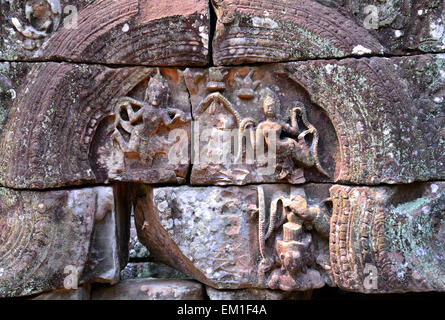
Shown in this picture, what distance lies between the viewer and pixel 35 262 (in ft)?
10.4

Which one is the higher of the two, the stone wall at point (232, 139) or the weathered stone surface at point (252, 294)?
the stone wall at point (232, 139)

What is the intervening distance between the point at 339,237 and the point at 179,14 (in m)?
1.80

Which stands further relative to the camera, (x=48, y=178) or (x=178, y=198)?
(x=178, y=198)

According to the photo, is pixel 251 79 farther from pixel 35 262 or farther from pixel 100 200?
pixel 35 262

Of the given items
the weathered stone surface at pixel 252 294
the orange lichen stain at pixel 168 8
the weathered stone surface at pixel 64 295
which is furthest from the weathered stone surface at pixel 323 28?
the weathered stone surface at pixel 64 295

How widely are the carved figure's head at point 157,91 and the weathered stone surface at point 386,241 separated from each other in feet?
4.36

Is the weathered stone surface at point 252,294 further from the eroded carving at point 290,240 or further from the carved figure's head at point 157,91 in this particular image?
the carved figure's head at point 157,91

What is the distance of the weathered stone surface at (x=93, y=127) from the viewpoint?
3164 millimetres

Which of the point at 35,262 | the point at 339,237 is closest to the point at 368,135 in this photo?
the point at 339,237

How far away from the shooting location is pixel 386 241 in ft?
10.5

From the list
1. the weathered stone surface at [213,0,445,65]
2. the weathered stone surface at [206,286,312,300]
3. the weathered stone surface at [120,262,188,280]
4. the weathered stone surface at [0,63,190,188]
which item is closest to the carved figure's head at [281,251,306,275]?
the weathered stone surface at [206,286,312,300]

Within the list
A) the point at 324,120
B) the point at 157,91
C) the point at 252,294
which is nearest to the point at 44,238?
the point at 157,91

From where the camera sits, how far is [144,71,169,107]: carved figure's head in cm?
329

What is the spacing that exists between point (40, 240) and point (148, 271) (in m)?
1.25
